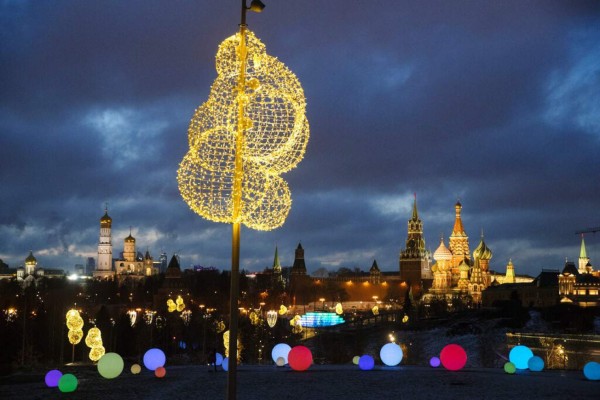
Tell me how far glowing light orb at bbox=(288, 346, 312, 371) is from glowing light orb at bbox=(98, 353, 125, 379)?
5.01 m

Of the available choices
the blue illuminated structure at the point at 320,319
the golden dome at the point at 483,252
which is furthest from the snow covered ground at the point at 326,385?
the golden dome at the point at 483,252

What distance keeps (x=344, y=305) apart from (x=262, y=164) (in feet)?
458

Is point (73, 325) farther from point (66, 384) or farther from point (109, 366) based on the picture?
point (66, 384)

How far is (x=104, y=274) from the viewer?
195375 millimetres

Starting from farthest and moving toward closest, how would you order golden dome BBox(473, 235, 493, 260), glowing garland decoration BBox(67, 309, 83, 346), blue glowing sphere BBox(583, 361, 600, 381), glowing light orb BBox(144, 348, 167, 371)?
golden dome BBox(473, 235, 493, 260) → glowing garland decoration BBox(67, 309, 83, 346) → glowing light orb BBox(144, 348, 167, 371) → blue glowing sphere BBox(583, 361, 600, 381)

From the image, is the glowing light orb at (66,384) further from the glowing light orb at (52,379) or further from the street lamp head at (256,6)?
the street lamp head at (256,6)

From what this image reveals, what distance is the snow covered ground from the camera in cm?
1592

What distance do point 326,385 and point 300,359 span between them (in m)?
3.06

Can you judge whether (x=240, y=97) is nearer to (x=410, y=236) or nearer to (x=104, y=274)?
(x=410, y=236)

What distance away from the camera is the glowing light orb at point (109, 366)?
63.6 feet

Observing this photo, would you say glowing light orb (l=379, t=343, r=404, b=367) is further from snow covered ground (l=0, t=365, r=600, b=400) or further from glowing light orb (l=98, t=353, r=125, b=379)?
A: glowing light orb (l=98, t=353, r=125, b=379)

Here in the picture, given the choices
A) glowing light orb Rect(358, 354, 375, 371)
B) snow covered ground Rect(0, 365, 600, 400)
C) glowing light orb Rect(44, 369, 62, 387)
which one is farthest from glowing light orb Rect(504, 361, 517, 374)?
glowing light orb Rect(44, 369, 62, 387)

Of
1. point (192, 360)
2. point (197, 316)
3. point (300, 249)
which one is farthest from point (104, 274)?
point (192, 360)

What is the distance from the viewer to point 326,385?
17578 mm
